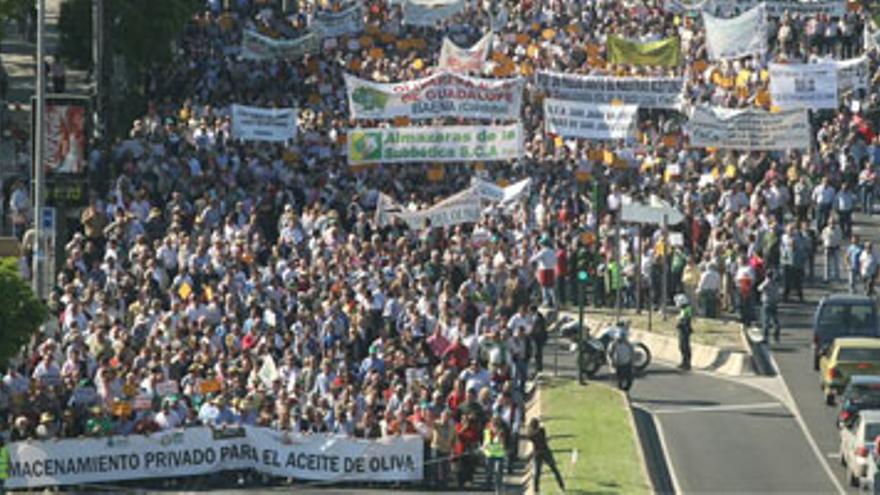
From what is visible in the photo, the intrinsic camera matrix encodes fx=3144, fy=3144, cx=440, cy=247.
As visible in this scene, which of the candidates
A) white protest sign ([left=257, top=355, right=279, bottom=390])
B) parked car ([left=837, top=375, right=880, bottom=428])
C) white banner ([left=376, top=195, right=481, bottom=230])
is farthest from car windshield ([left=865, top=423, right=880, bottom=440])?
white banner ([left=376, top=195, right=481, bottom=230])

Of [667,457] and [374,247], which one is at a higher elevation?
[374,247]

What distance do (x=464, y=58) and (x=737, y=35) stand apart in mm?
6330

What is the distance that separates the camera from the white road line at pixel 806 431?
4431 cm

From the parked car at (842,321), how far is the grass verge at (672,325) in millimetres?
1408

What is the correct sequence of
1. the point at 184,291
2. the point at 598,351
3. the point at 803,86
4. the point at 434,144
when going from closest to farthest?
the point at 184,291, the point at 598,351, the point at 434,144, the point at 803,86

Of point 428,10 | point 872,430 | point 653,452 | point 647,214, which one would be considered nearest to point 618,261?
point 647,214

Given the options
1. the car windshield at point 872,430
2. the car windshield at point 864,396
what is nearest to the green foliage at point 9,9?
the car windshield at point 864,396

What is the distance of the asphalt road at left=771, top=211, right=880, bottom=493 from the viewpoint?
47031 millimetres

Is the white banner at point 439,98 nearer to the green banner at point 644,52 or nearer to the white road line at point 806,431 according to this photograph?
the green banner at point 644,52

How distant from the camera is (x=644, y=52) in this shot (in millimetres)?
67312

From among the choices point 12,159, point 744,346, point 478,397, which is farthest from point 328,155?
point 478,397

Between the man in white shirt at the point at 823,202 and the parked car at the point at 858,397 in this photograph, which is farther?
the man in white shirt at the point at 823,202

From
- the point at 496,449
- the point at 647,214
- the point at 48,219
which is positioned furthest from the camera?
the point at 647,214

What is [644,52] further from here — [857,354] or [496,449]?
[496,449]
